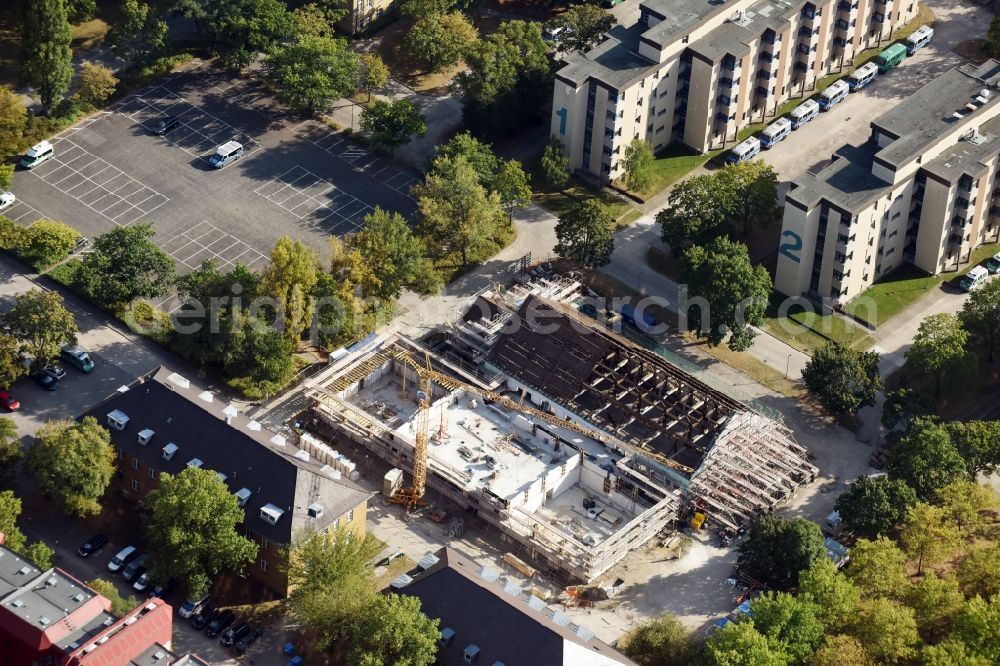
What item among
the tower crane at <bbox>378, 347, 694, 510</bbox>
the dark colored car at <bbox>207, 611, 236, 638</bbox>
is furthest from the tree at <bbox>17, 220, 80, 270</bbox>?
the dark colored car at <bbox>207, 611, 236, 638</bbox>

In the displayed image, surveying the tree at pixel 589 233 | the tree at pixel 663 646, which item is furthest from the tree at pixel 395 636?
the tree at pixel 589 233

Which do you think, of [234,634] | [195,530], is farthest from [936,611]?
[195,530]

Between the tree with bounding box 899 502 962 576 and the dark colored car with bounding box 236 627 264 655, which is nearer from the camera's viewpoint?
the dark colored car with bounding box 236 627 264 655

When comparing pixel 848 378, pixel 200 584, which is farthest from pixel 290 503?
pixel 848 378

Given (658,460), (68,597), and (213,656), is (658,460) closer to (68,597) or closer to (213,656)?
(213,656)

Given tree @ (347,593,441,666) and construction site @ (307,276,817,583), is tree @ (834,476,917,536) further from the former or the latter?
tree @ (347,593,441,666)

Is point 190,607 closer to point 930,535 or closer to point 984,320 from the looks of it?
point 930,535

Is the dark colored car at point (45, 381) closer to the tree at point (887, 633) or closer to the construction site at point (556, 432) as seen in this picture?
the construction site at point (556, 432)
